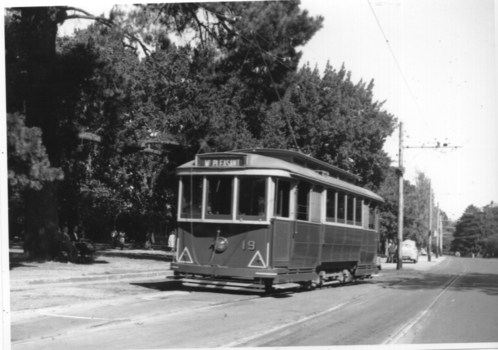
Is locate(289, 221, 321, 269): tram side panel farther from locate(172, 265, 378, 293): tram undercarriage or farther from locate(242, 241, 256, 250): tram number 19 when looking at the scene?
locate(242, 241, 256, 250): tram number 19

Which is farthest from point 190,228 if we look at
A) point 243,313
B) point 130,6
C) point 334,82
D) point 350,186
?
point 334,82

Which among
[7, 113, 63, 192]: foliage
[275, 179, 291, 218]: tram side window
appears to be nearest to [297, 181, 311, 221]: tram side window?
[275, 179, 291, 218]: tram side window

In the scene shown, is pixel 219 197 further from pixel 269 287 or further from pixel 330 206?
pixel 330 206

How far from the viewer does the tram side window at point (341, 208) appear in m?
16.9

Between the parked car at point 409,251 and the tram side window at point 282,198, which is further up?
the tram side window at point 282,198

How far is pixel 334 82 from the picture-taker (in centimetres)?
2159

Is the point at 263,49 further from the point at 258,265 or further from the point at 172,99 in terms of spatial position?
the point at 258,265

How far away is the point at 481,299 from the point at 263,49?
10.4m

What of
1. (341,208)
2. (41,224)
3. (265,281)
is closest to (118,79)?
(41,224)

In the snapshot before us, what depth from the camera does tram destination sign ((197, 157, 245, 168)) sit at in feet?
45.3

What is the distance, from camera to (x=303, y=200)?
48.2 feet

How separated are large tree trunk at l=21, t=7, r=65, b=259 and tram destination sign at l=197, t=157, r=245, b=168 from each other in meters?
4.65

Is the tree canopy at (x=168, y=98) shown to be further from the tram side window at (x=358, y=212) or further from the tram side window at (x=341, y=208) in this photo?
the tram side window at (x=341, y=208)

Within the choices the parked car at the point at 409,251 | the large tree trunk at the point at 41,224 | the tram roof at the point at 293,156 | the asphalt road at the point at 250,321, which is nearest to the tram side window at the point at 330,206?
the tram roof at the point at 293,156
